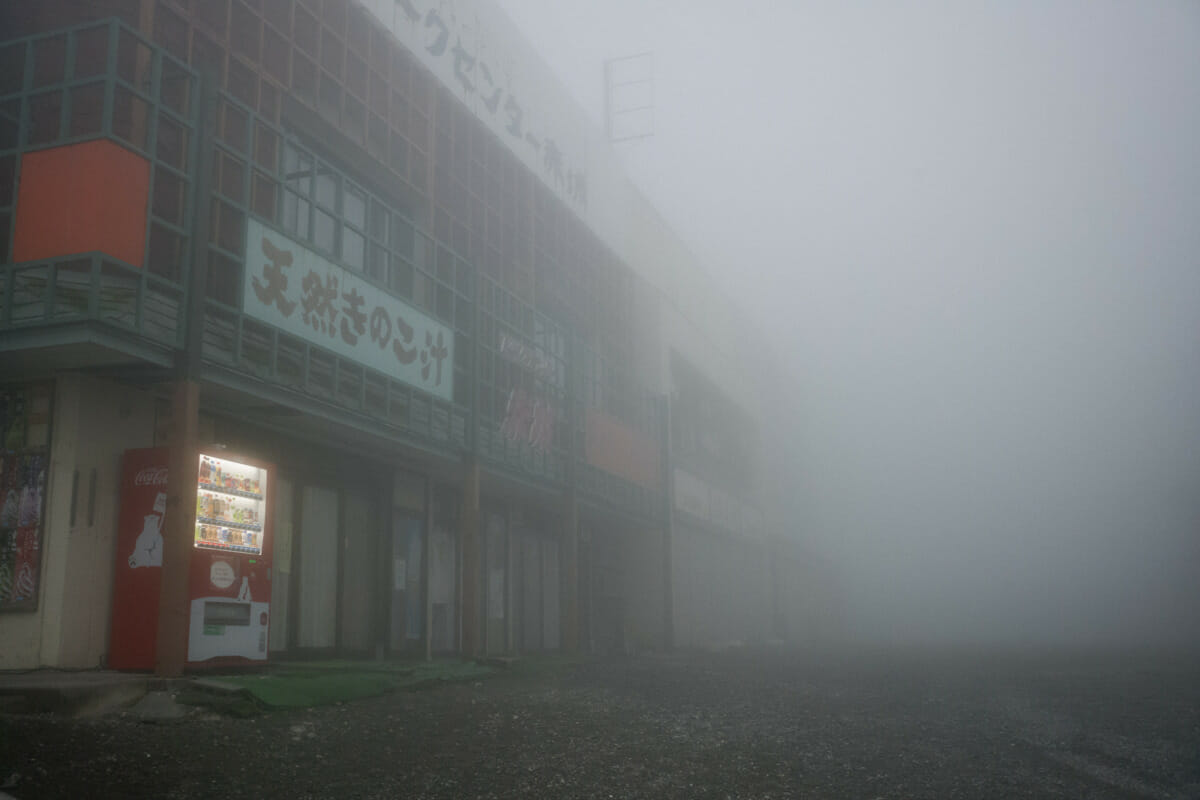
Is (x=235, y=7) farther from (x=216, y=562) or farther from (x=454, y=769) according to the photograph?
(x=454, y=769)

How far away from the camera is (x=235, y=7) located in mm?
14688

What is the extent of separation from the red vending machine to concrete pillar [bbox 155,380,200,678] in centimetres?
25

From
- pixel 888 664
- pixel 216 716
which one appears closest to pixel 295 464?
pixel 216 716

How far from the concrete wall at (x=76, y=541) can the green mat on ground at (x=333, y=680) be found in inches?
68.6

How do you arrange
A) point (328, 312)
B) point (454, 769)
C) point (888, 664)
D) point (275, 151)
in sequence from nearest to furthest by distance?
point (454, 769) → point (328, 312) → point (275, 151) → point (888, 664)

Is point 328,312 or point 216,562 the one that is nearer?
point 216,562

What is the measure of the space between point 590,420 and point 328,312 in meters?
11.8

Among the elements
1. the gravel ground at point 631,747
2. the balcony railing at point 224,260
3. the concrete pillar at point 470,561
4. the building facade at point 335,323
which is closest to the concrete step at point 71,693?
the gravel ground at point 631,747

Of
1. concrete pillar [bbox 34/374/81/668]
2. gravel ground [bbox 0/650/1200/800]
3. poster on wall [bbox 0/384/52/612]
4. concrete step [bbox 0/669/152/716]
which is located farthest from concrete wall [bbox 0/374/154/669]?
gravel ground [bbox 0/650/1200/800]

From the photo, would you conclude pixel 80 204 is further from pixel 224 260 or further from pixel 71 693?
pixel 71 693

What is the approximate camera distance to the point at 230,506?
12.1 meters

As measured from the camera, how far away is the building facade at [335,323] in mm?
11055

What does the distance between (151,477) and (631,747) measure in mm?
6400

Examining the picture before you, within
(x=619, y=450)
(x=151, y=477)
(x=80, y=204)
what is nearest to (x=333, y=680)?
(x=151, y=477)
